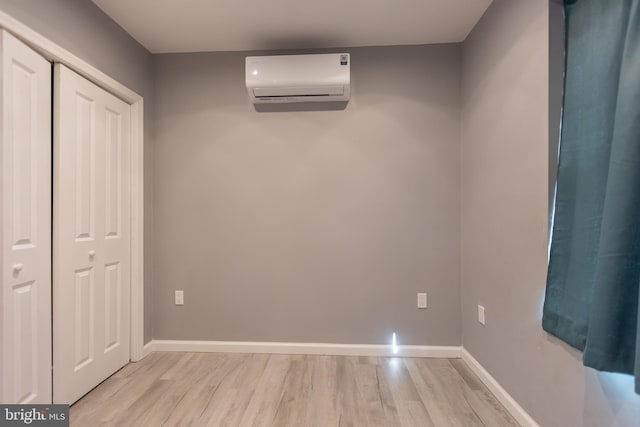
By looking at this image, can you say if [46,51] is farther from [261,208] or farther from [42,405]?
[42,405]

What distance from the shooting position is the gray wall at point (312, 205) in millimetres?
2473

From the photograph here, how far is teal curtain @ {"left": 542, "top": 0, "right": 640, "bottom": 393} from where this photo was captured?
39.6 inches

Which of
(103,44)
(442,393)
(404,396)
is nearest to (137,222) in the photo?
(103,44)

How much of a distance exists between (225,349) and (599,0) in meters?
2.99

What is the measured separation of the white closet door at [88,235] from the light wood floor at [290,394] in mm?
250

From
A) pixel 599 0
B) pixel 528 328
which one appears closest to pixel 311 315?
pixel 528 328

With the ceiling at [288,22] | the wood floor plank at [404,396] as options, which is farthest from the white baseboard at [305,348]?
A: the ceiling at [288,22]

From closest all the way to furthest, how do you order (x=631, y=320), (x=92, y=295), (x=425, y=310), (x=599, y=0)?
(x=631, y=320)
(x=599, y=0)
(x=92, y=295)
(x=425, y=310)

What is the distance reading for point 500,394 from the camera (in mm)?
1842

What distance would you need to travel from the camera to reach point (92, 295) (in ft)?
6.45

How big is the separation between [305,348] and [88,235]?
5.69ft

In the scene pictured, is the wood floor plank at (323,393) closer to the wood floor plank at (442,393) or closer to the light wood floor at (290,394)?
the light wood floor at (290,394)

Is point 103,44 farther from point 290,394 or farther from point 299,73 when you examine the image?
point 290,394

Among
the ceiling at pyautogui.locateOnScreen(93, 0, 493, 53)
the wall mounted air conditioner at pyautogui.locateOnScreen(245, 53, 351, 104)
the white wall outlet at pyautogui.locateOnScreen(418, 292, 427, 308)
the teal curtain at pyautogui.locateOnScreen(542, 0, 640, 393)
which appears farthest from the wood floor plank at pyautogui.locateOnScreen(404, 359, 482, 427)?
the ceiling at pyautogui.locateOnScreen(93, 0, 493, 53)
